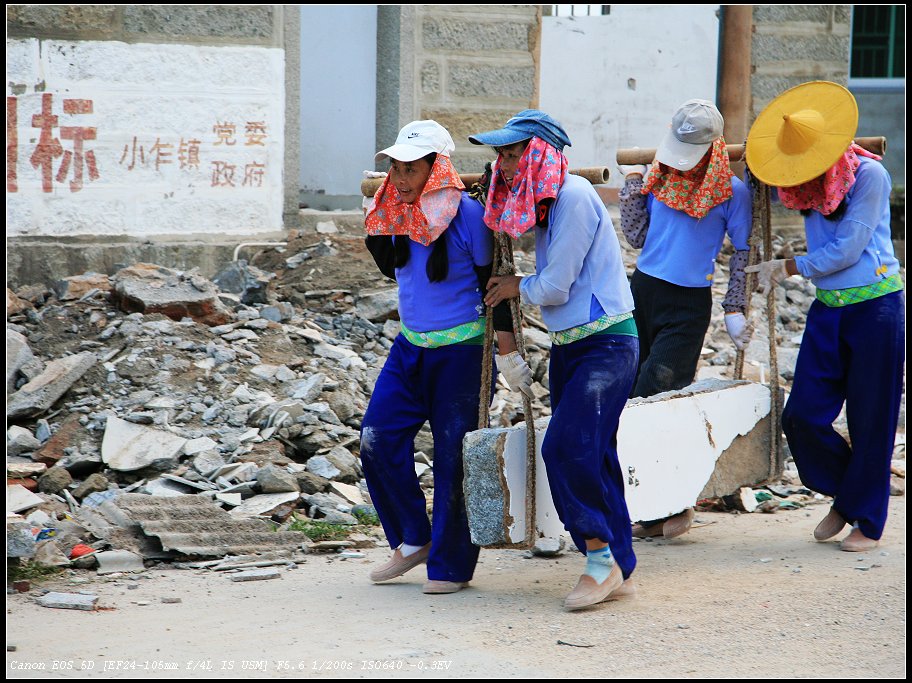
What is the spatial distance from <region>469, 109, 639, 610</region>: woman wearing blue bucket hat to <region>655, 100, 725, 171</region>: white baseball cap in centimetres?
117

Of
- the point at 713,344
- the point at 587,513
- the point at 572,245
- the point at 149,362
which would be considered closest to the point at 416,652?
the point at 587,513

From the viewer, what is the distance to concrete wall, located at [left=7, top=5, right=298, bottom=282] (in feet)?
27.3

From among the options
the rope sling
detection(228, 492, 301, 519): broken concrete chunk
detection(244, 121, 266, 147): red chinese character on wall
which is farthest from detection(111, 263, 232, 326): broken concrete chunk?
the rope sling

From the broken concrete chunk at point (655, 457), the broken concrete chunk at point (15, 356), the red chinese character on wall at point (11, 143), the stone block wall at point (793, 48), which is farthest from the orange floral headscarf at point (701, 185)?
the stone block wall at point (793, 48)

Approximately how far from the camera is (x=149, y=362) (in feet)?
22.8

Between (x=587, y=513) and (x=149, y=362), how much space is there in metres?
3.81

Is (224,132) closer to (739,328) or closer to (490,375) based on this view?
(739,328)

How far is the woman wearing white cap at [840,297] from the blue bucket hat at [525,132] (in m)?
1.36

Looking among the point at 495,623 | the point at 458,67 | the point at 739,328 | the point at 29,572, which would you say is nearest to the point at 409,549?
the point at 495,623

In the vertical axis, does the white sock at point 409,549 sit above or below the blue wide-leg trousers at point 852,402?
below

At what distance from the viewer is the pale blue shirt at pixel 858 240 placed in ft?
16.0

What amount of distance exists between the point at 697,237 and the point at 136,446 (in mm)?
3248

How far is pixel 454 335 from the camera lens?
4.34 m

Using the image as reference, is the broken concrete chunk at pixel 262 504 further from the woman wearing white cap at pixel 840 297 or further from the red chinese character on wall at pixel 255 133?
the red chinese character on wall at pixel 255 133
